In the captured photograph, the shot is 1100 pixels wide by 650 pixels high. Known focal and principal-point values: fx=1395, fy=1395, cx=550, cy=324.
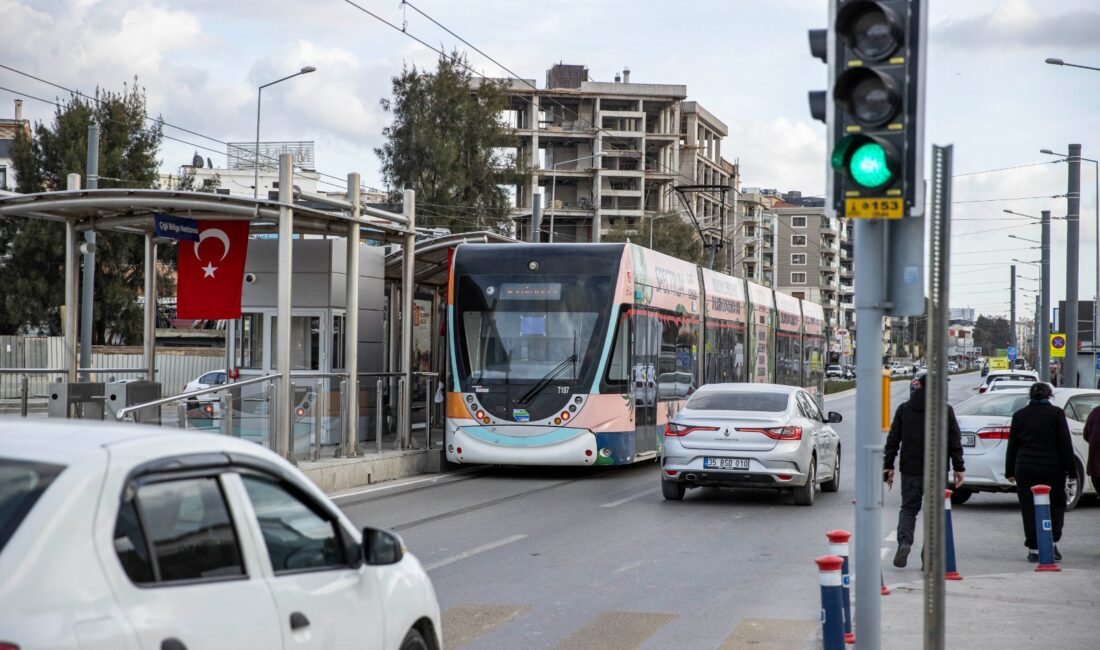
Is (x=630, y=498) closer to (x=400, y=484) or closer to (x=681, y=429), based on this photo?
(x=681, y=429)

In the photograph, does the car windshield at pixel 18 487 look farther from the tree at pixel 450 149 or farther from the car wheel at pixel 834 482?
the tree at pixel 450 149

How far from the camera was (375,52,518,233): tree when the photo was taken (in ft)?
185

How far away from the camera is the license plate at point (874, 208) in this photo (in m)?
6.44

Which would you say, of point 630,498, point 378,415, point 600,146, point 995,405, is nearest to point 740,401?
point 630,498

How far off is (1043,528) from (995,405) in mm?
6112

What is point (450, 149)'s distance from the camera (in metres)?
56.0

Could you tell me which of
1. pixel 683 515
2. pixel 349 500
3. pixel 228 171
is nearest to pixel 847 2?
pixel 683 515

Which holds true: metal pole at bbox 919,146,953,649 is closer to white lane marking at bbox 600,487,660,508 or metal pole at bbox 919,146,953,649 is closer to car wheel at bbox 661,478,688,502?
white lane marking at bbox 600,487,660,508

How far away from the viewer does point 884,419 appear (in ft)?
21.7

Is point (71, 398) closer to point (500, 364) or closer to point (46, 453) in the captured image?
point (500, 364)

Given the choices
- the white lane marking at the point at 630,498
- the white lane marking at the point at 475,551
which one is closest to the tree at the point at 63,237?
the white lane marking at the point at 630,498

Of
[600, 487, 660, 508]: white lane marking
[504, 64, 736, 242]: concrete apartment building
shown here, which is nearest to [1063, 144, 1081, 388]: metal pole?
[600, 487, 660, 508]: white lane marking

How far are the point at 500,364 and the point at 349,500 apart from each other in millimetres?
4080

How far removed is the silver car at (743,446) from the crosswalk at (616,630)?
271 inches
